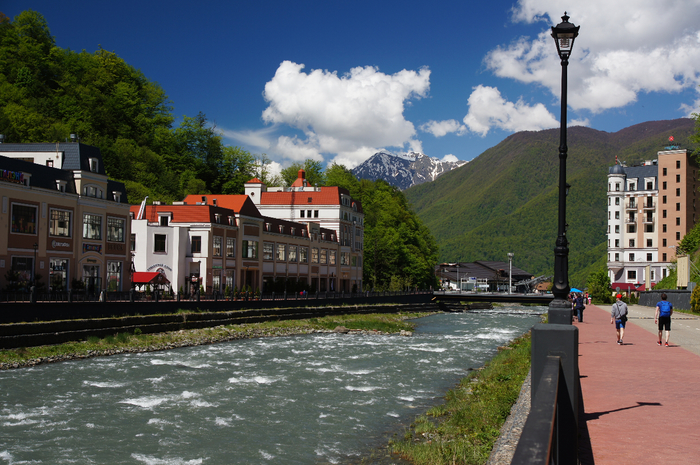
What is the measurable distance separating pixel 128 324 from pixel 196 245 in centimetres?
2026

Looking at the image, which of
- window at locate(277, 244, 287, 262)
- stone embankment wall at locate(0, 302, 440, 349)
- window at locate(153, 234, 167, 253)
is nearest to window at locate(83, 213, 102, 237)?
window at locate(153, 234, 167, 253)

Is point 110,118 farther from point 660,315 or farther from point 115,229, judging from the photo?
point 660,315

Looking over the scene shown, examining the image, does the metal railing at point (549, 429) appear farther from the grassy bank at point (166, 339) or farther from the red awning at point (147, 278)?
the red awning at point (147, 278)

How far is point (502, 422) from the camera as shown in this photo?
14188 millimetres

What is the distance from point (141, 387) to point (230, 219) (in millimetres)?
Result: 39976

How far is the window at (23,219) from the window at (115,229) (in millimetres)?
7549

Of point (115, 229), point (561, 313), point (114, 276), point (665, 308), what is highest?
point (115, 229)

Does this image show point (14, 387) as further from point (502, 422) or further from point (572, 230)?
point (572, 230)

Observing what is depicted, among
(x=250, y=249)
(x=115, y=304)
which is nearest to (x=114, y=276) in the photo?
(x=115, y=304)

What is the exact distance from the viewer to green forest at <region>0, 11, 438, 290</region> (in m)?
83.5

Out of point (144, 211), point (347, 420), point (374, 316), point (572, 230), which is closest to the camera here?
point (347, 420)

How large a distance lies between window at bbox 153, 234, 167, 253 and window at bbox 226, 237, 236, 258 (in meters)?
7.12

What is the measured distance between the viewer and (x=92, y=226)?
47500mm

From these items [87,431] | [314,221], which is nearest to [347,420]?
[87,431]
